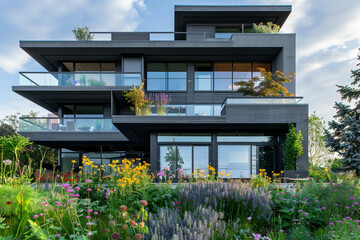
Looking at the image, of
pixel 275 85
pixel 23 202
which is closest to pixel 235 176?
pixel 275 85

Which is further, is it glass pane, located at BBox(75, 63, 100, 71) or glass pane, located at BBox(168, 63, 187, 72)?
glass pane, located at BBox(75, 63, 100, 71)

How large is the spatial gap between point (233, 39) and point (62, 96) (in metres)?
13.6

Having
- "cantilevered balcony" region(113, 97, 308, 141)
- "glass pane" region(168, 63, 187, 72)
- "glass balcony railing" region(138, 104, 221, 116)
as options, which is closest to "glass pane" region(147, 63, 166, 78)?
"glass pane" region(168, 63, 187, 72)

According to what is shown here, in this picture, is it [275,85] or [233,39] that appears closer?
[275,85]

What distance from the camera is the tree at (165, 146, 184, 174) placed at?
44.4ft

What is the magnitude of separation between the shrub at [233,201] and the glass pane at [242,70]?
48.9ft

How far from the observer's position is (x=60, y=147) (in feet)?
64.2

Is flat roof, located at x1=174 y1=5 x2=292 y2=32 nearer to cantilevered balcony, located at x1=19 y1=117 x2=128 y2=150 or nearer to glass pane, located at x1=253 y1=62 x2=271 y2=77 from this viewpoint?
glass pane, located at x1=253 y1=62 x2=271 y2=77

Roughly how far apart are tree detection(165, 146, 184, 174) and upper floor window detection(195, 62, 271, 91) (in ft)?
20.9

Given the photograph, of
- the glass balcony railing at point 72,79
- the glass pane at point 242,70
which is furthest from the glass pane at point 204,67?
the glass balcony railing at point 72,79

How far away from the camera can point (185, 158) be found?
13633mm

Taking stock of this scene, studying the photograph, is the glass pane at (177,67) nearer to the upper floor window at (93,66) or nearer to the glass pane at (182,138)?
the upper floor window at (93,66)

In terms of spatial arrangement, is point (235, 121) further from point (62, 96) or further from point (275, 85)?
point (62, 96)

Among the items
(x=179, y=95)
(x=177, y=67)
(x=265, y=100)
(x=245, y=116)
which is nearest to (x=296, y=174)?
(x=245, y=116)
